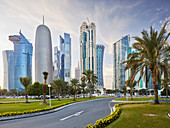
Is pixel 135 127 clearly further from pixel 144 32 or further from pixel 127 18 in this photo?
pixel 127 18

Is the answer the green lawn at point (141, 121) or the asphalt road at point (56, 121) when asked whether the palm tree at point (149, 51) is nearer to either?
the green lawn at point (141, 121)

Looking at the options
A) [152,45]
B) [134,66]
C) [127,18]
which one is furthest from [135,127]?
[127,18]

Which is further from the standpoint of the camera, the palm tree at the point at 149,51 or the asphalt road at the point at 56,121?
the palm tree at the point at 149,51

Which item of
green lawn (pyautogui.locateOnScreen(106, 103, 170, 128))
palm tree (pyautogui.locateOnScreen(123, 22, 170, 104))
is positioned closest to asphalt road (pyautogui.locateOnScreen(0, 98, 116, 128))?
green lawn (pyautogui.locateOnScreen(106, 103, 170, 128))

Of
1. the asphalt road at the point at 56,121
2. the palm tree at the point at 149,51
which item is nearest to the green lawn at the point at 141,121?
the asphalt road at the point at 56,121

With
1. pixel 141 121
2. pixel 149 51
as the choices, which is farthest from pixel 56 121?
pixel 149 51

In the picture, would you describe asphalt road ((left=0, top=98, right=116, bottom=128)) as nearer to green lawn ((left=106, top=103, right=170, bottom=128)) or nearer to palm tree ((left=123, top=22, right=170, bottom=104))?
green lawn ((left=106, top=103, right=170, bottom=128))

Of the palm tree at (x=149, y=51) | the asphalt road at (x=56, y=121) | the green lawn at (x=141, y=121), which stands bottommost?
the asphalt road at (x=56, y=121)

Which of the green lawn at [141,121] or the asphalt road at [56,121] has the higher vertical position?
the green lawn at [141,121]

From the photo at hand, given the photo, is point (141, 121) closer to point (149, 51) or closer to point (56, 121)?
point (56, 121)

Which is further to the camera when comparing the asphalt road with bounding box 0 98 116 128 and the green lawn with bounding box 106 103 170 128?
the asphalt road with bounding box 0 98 116 128

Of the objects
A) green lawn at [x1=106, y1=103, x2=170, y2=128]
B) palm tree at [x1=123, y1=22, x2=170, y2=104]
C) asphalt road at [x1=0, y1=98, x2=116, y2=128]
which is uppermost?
palm tree at [x1=123, y1=22, x2=170, y2=104]

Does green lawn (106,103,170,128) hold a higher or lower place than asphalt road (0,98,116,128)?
higher

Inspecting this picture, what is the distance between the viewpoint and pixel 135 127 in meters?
8.79
